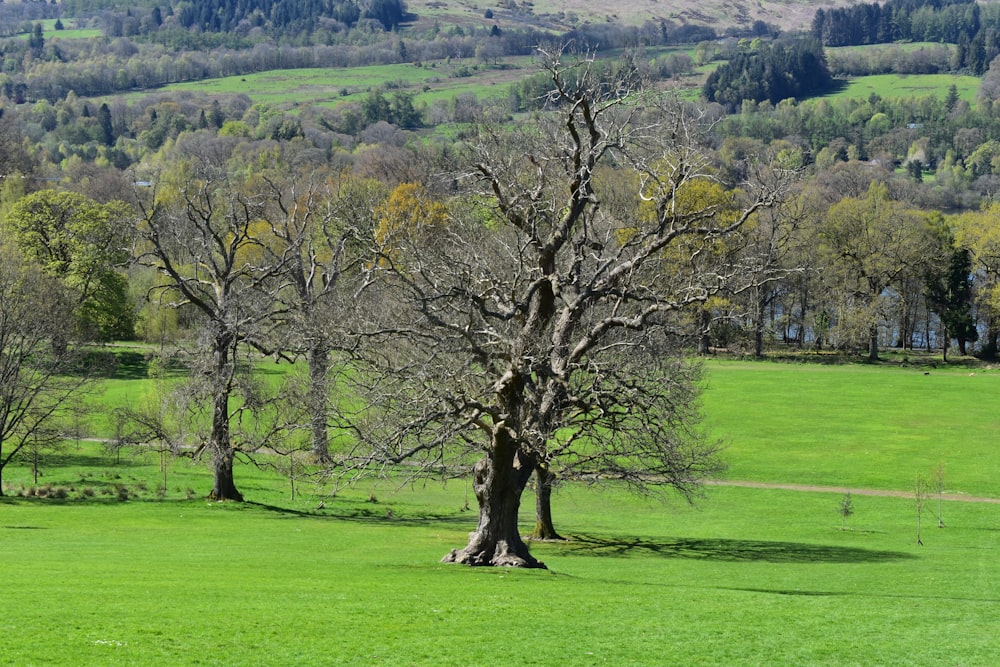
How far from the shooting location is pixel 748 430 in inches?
2657

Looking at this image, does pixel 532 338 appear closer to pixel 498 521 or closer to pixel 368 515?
pixel 498 521

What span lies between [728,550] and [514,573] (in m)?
11.2

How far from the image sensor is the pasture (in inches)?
736

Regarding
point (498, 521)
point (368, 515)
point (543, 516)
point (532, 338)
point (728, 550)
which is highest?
point (532, 338)

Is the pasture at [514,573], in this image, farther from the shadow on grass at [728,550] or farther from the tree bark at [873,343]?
the tree bark at [873,343]

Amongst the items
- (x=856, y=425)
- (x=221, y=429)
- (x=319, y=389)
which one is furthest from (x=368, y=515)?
(x=856, y=425)

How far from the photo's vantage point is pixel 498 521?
3020cm

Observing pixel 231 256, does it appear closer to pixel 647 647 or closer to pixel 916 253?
pixel 647 647

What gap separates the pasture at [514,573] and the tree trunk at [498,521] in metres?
1.16

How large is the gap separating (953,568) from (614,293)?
12.2 metres

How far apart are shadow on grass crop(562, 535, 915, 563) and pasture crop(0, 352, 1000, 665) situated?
16 cm

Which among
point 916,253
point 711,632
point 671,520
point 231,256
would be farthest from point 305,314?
point 916,253

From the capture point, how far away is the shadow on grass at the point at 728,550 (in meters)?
35.4

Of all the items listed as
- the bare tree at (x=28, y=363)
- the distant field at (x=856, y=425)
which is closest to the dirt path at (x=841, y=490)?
the distant field at (x=856, y=425)
